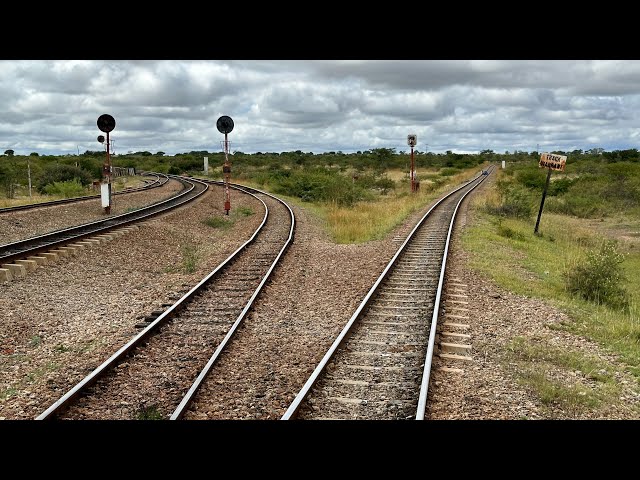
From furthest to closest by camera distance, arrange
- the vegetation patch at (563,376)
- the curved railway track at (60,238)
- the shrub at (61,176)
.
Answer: the shrub at (61,176) → the curved railway track at (60,238) → the vegetation patch at (563,376)

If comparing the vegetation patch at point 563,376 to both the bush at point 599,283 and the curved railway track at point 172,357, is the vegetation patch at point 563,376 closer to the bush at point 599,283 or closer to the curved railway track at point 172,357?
the curved railway track at point 172,357

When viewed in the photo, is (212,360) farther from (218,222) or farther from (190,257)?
(218,222)

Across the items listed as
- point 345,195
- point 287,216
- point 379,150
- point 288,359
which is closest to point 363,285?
point 288,359

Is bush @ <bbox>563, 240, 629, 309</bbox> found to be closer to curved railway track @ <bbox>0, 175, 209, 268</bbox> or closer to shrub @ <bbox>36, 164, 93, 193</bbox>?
curved railway track @ <bbox>0, 175, 209, 268</bbox>

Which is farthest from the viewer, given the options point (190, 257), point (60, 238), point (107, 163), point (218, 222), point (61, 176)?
point (61, 176)

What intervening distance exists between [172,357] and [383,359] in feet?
8.29

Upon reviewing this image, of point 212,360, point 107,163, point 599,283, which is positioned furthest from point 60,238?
point 599,283

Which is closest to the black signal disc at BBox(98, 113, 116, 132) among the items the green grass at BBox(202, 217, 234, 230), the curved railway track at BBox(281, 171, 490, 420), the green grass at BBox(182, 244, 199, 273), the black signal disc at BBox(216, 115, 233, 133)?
the black signal disc at BBox(216, 115, 233, 133)

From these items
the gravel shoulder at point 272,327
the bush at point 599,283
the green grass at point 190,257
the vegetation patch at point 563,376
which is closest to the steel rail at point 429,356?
the gravel shoulder at point 272,327

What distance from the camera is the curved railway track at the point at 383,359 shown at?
5.82 meters

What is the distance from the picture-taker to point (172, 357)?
24.2 feet

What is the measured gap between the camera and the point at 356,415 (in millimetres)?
5688

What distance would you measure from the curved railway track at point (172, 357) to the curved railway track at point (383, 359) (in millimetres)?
1286
